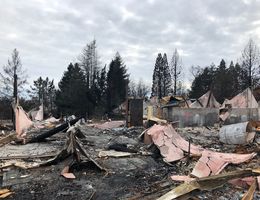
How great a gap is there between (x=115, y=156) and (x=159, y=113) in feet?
44.4

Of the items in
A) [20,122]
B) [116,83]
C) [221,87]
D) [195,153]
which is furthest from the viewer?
[116,83]

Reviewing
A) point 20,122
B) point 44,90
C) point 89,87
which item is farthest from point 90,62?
point 20,122

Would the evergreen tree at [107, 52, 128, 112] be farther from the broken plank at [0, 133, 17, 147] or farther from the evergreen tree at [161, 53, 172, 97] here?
the broken plank at [0, 133, 17, 147]

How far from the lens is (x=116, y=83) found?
161ft

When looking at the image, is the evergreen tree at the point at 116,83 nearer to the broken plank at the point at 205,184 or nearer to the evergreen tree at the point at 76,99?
the evergreen tree at the point at 76,99

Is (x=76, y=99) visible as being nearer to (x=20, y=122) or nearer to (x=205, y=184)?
(x=20, y=122)

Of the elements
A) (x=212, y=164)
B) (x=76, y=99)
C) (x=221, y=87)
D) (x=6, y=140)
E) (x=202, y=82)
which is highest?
(x=202, y=82)

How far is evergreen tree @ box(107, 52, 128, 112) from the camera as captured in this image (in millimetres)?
47156

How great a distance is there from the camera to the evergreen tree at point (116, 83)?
47.2 metres

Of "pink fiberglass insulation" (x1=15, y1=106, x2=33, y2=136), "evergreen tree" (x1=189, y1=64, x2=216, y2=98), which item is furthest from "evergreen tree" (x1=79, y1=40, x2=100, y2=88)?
"pink fiberglass insulation" (x1=15, y1=106, x2=33, y2=136)

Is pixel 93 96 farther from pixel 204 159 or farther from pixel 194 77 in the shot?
pixel 204 159

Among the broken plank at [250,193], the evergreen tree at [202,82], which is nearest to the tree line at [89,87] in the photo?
the evergreen tree at [202,82]

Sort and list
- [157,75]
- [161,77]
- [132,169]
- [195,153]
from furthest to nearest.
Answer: [157,75] → [161,77] → [195,153] → [132,169]

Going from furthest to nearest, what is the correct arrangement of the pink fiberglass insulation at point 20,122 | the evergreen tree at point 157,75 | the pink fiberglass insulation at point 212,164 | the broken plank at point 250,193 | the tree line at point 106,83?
the evergreen tree at point 157,75
the tree line at point 106,83
the pink fiberglass insulation at point 20,122
the pink fiberglass insulation at point 212,164
the broken plank at point 250,193
